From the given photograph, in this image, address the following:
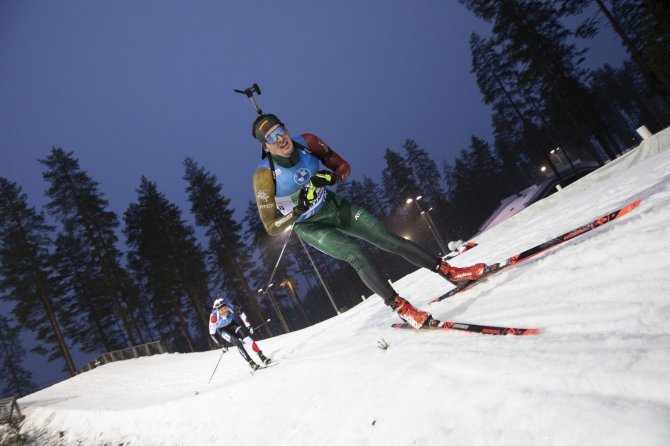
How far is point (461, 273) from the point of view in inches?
155

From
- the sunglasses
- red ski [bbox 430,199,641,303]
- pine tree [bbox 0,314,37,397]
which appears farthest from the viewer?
pine tree [bbox 0,314,37,397]

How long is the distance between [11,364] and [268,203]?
58824 mm

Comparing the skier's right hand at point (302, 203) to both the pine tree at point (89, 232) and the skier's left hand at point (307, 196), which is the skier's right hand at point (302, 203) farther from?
the pine tree at point (89, 232)

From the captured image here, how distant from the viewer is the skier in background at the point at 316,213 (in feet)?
11.5

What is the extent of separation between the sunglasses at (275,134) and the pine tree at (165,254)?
27.7 metres

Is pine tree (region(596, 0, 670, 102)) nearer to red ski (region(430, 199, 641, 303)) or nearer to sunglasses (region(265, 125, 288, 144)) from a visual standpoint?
red ski (region(430, 199, 641, 303))

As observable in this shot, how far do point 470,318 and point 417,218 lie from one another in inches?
2344

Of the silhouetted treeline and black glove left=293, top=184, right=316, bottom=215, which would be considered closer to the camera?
black glove left=293, top=184, right=316, bottom=215

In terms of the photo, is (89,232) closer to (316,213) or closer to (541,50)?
(316,213)

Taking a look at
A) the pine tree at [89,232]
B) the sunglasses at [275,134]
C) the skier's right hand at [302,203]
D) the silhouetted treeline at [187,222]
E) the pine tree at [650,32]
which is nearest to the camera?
→ the skier's right hand at [302,203]

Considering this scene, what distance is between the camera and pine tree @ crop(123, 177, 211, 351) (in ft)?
96.3

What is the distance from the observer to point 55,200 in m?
27.9

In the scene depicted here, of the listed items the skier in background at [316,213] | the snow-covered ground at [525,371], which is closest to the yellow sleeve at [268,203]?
the skier in background at [316,213]

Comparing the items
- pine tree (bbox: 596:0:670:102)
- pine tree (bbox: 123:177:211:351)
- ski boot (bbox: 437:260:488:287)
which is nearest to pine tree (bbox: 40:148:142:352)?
pine tree (bbox: 123:177:211:351)
